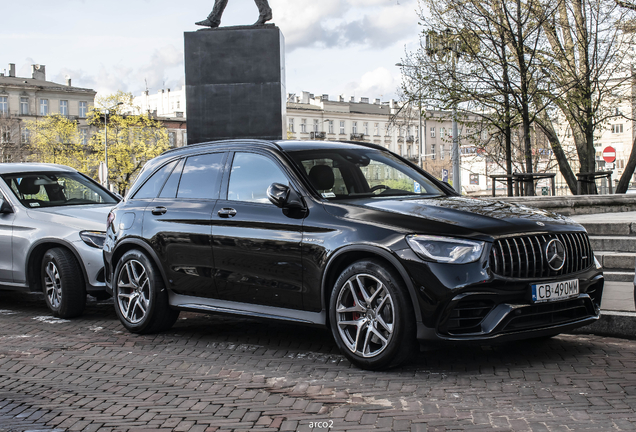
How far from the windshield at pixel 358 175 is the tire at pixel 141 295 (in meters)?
1.83

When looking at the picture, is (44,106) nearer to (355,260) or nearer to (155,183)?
(155,183)

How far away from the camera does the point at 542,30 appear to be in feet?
61.6

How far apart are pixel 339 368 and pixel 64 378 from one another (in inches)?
77.6

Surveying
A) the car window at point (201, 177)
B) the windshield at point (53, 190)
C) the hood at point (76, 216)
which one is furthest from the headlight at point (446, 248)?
the windshield at point (53, 190)

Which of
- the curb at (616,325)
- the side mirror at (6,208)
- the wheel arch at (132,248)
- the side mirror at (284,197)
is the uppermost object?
the side mirror at (284,197)

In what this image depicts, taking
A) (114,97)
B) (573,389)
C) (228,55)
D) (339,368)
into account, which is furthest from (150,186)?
(114,97)

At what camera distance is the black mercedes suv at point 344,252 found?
4.85 metres

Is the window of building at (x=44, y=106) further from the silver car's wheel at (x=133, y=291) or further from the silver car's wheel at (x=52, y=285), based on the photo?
the silver car's wheel at (x=133, y=291)

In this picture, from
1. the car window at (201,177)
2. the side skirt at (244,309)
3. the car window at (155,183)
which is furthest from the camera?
the car window at (155,183)

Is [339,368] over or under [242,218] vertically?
under

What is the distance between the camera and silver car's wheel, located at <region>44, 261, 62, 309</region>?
8.00 meters

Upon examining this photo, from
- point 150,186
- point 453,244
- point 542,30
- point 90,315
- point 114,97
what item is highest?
point 114,97

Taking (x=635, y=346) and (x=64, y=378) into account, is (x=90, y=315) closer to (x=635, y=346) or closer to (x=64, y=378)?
(x=64, y=378)

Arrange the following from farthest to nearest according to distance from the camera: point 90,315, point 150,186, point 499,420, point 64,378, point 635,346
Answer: point 90,315 → point 150,186 → point 635,346 → point 64,378 → point 499,420
